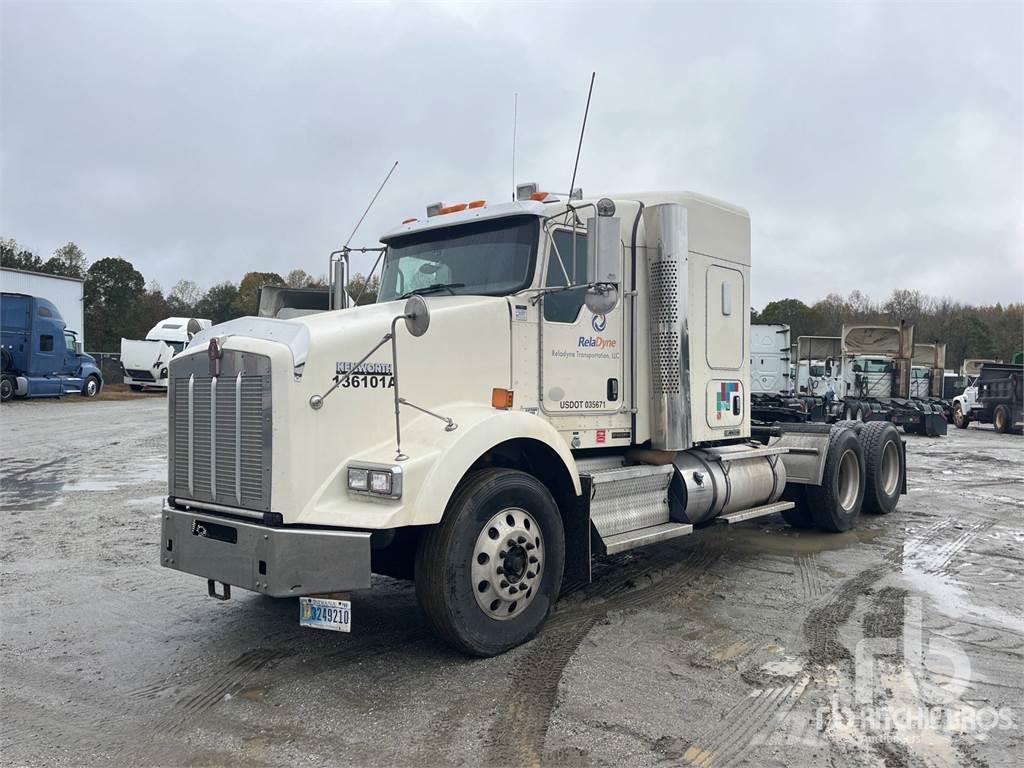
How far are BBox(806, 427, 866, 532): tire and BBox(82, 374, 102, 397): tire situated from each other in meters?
27.9

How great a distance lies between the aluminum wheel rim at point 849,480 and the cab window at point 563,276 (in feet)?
15.6

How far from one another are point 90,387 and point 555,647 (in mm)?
29365

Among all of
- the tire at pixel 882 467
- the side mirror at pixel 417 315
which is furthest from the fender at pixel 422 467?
the tire at pixel 882 467

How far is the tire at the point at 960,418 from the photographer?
89.1 feet

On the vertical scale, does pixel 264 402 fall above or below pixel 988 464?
above

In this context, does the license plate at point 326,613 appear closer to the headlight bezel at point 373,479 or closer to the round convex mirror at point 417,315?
the headlight bezel at point 373,479

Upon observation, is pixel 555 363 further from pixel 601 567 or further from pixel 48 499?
pixel 48 499

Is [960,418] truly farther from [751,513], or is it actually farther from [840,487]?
[751,513]

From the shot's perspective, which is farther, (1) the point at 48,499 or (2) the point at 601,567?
(1) the point at 48,499

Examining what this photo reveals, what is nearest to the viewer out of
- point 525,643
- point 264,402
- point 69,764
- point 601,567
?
point 69,764

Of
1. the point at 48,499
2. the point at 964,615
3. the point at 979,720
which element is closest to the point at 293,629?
the point at 979,720

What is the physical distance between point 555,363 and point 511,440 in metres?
0.81

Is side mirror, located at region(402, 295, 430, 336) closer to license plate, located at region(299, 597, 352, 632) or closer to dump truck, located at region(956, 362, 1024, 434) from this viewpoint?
license plate, located at region(299, 597, 352, 632)

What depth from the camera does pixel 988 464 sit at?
15562mm
